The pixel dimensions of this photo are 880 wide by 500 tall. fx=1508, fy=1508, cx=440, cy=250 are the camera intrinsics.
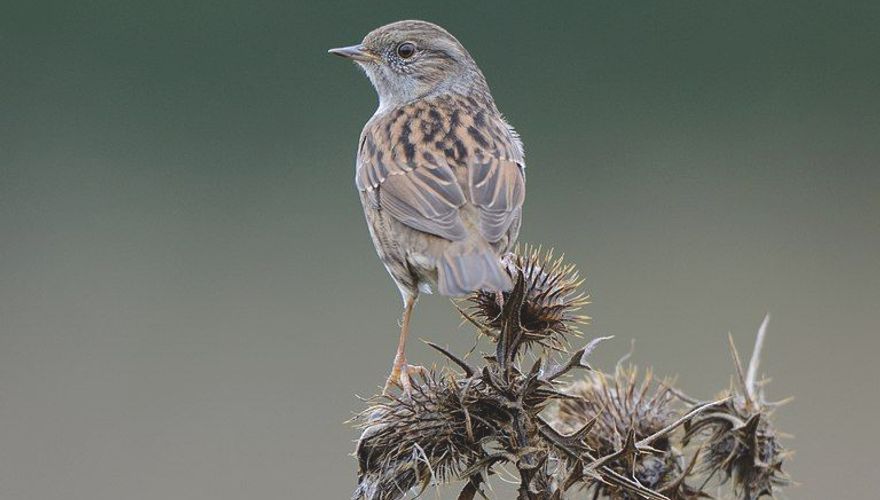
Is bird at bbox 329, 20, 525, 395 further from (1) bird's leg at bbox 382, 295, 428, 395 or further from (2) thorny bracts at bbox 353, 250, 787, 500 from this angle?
(2) thorny bracts at bbox 353, 250, 787, 500

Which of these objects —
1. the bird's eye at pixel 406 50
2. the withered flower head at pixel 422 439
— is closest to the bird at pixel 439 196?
the withered flower head at pixel 422 439

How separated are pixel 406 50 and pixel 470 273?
6.78 ft

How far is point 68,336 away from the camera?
35.7 ft

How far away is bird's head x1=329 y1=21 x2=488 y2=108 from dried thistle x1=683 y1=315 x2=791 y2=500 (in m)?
2.31

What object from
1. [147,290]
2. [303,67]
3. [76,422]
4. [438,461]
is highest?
[303,67]

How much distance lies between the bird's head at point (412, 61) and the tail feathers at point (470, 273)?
1.60 metres

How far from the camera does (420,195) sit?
18.7ft

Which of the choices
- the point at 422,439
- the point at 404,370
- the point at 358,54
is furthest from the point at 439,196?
the point at 358,54

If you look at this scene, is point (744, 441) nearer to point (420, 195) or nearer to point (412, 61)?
point (420, 195)

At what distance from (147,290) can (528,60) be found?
3698mm

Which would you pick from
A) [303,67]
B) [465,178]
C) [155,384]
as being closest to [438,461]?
[465,178]

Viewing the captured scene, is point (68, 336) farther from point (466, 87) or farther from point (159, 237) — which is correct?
point (466, 87)

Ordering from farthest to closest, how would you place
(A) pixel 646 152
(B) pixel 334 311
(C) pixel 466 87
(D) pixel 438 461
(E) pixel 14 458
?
(A) pixel 646 152
(B) pixel 334 311
(E) pixel 14 458
(C) pixel 466 87
(D) pixel 438 461

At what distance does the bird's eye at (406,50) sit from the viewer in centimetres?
694
